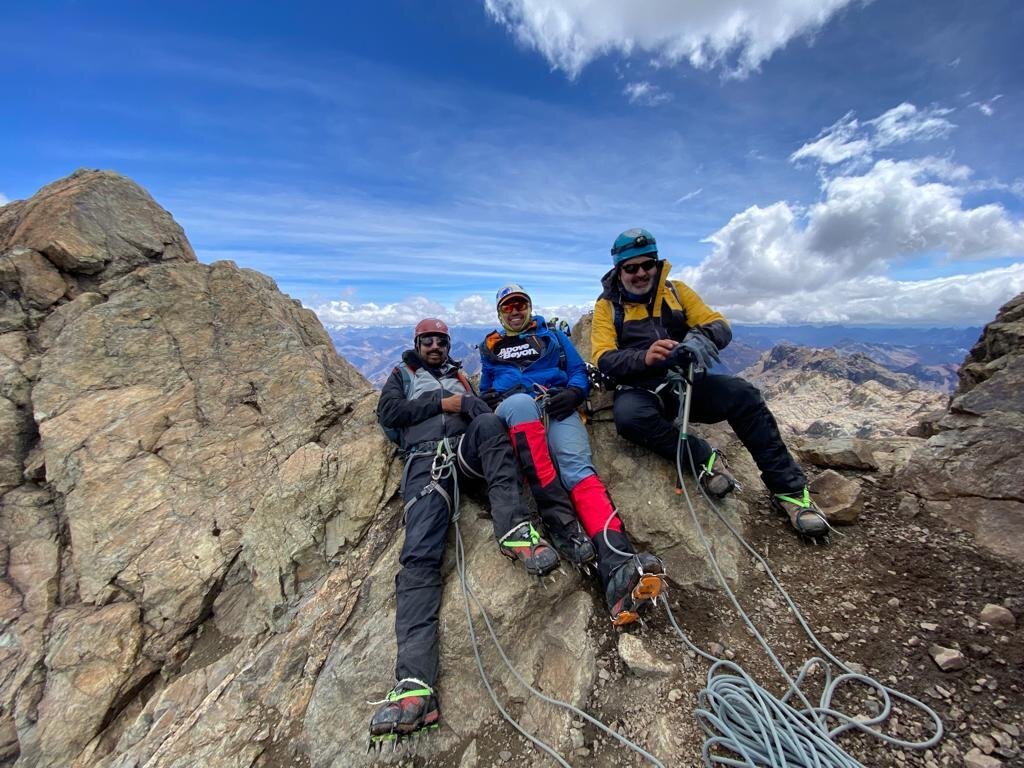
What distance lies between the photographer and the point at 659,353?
6.38 metres

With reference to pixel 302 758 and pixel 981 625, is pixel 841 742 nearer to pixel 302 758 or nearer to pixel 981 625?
pixel 981 625

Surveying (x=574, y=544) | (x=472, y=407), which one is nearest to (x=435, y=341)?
(x=472, y=407)

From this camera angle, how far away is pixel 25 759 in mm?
6418

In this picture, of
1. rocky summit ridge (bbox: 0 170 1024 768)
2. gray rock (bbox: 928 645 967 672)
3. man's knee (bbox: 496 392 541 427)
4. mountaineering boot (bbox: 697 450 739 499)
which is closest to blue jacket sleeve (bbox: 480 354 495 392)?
man's knee (bbox: 496 392 541 427)

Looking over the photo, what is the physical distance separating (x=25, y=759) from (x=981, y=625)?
12967 mm

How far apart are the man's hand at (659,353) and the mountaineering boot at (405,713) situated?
205 inches

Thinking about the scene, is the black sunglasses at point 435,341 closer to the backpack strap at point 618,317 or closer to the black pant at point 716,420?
the backpack strap at point 618,317

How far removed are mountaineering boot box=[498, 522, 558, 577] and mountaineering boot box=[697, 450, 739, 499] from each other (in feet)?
9.33

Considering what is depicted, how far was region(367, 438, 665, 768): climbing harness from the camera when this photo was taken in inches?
169

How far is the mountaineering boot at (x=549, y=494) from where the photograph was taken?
5691mm

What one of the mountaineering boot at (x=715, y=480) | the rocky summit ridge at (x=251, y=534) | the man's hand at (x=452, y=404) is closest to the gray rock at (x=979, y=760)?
the rocky summit ridge at (x=251, y=534)

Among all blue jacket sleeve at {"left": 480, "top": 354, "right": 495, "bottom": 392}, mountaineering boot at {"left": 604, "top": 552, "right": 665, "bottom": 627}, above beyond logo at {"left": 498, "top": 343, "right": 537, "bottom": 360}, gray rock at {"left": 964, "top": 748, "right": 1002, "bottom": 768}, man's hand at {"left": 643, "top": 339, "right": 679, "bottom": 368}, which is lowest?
gray rock at {"left": 964, "top": 748, "right": 1002, "bottom": 768}

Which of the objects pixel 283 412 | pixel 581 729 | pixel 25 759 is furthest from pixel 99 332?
pixel 581 729

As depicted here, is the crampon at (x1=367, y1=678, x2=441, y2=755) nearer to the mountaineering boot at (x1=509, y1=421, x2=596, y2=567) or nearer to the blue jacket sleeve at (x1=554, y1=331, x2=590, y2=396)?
the mountaineering boot at (x1=509, y1=421, x2=596, y2=567)
